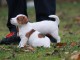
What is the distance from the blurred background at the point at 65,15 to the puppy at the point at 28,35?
59.6 inches

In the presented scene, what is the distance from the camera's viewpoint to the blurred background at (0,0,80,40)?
9855 millimetres

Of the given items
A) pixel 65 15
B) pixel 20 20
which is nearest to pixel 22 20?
pixel 20 20

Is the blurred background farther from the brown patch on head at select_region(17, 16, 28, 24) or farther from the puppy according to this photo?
the brown patch on head at select_region(17, 16, 28, 24)

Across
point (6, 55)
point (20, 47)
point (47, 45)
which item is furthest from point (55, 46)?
point (6, 55)

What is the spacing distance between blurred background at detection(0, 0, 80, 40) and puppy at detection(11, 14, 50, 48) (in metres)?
1.51

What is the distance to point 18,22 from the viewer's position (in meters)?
6.24

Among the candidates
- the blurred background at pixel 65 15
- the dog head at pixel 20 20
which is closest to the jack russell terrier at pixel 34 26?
the dog head at pixel 20 20

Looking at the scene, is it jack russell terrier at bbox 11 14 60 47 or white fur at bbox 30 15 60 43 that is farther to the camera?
white fur at bbox 30 15 60 43

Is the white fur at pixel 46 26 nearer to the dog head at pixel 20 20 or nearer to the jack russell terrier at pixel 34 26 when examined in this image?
the jack russell terrier at pixel 34 26

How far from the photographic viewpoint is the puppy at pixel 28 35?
6.16m

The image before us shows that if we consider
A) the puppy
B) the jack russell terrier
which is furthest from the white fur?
the puppy

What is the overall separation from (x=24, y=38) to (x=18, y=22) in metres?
0.26

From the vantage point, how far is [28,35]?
621 cm

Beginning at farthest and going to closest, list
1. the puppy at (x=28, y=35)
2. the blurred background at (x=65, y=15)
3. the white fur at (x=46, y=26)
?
the blurred background at (x=65, y=15), the white fur at (x=46, y=26), the puppy at (x=28, y=35)
